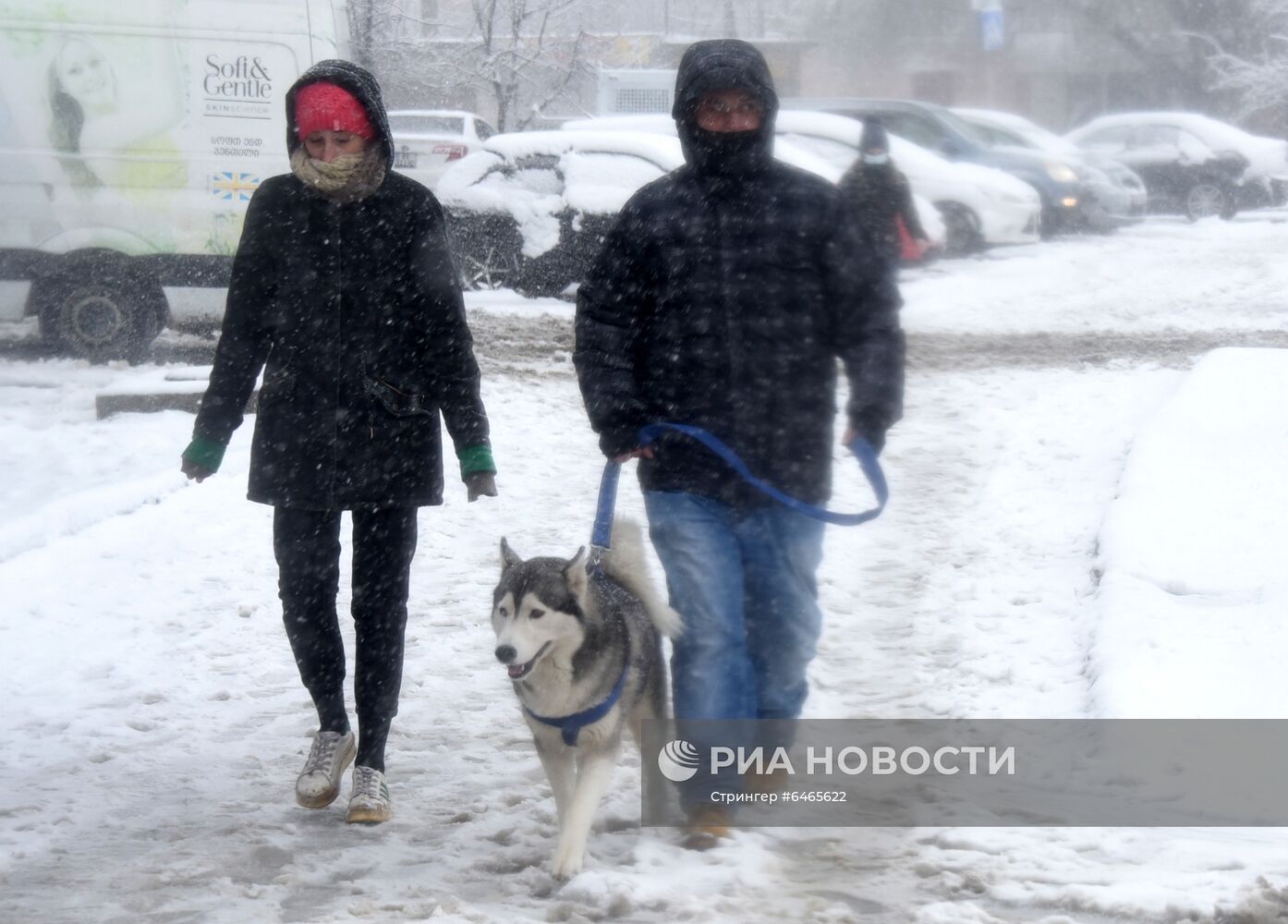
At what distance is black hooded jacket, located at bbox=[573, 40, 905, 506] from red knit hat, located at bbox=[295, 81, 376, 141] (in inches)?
26.5

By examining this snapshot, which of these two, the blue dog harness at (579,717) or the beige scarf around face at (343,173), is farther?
the beige scarf around face at (343,173)

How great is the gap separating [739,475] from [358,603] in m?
1.04

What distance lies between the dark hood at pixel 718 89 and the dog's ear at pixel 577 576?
953mm

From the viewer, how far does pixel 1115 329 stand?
13.6 metres

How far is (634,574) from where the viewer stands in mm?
3762

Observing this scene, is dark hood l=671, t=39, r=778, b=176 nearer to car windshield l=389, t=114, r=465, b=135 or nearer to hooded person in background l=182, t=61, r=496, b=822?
hooded person in background l=182, t=61, r=496, b=822

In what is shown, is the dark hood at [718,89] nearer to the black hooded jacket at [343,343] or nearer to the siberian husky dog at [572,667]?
the black hooded jacket at [343,343]

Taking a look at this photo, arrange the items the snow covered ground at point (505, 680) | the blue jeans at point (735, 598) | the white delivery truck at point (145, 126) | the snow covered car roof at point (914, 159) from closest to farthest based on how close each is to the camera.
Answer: the snow covered ground at point (505, 680), the blue jeans at point (735, 598), the white delivery truck at point (145, 126), the snow covered car roof at point (914, 159)

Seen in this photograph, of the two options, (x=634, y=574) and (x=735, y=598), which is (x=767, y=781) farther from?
(x=634, y=574)

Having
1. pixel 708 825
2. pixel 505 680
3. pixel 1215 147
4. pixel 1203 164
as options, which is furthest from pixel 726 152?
pixel 1215 147

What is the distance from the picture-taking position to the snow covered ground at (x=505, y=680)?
3367 mm

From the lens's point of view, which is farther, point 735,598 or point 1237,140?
point 1237,140

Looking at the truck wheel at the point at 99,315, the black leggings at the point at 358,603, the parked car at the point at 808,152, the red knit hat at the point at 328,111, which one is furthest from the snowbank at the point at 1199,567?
the truck wheel at the point at 99,315

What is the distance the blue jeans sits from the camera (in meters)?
3.59
